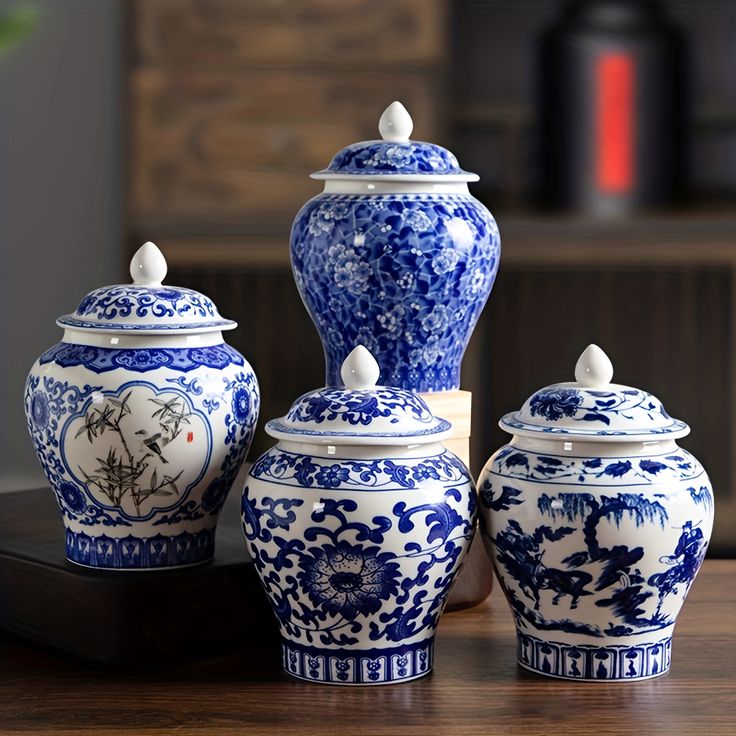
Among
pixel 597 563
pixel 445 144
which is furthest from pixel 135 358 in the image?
pixel 445 144

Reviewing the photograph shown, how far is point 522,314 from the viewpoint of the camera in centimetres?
254

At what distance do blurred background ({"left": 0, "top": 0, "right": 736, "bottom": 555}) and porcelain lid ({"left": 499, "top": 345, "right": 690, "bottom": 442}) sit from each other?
1407mm

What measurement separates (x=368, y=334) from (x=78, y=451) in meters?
0.29

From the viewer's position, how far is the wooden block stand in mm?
1200

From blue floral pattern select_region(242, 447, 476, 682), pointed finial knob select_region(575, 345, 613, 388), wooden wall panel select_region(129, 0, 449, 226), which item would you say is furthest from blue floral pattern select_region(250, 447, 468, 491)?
wooden wall panel select_region(129, 0, 449, 226)

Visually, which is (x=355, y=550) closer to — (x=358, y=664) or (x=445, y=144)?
(x=358, y=664)

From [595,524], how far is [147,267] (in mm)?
401

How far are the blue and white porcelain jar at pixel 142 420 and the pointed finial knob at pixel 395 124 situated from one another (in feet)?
0.82

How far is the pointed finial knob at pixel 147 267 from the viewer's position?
107cm

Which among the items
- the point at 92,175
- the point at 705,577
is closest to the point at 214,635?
the point at 705,577

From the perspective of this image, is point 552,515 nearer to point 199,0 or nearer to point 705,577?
point 705,577

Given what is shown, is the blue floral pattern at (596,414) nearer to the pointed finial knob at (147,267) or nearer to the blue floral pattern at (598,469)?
the blue floral pattern at (598,469)

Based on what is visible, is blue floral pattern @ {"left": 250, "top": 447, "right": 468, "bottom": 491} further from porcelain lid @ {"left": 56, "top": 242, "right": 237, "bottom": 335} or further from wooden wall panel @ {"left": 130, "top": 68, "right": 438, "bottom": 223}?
wooden wall panel @ {"left": 130, "top": 68, "right": 438, "bottom": 223}

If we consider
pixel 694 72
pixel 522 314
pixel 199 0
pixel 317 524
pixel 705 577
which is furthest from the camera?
pixel 694 72
